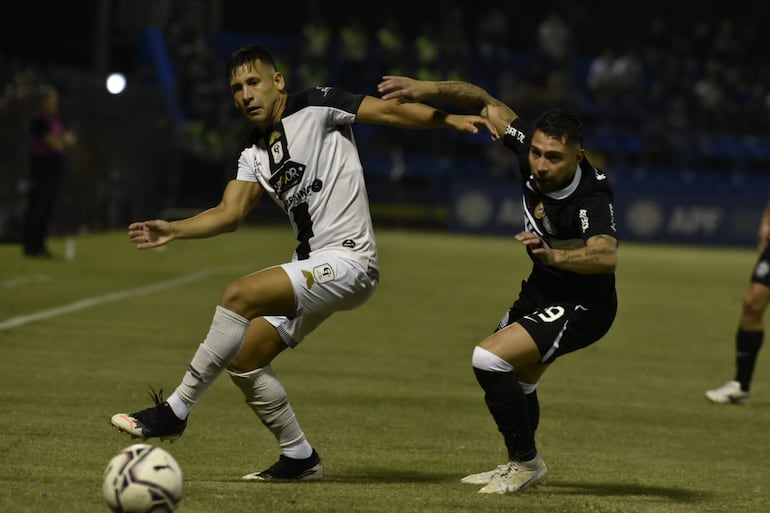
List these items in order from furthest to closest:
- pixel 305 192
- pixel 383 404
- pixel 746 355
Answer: pixel 746 355, pixel 383 404, pixel 305 192

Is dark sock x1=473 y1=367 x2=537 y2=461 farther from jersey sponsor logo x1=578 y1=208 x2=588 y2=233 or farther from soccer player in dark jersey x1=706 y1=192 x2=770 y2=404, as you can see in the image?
soccer player in dark jersey x1=706 y1=192 x2=770 y2=404

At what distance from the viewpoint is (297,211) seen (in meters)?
6.80

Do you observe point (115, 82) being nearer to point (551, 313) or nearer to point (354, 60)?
point (354, 60)

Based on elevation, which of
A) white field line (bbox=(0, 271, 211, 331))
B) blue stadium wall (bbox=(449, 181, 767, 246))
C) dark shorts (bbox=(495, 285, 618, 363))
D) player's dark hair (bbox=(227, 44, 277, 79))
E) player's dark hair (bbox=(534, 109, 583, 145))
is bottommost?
blue stadium wall (bbox=(449, 181, 767, 246))

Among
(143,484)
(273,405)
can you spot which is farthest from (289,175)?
(143,484)

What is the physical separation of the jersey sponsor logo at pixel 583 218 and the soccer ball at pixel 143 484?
223 cm

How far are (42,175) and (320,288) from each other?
14.3 meters

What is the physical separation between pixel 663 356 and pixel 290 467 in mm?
7126

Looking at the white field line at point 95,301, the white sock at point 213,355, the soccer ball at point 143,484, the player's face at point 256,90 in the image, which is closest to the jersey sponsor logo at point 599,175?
the player's face at point 256,90

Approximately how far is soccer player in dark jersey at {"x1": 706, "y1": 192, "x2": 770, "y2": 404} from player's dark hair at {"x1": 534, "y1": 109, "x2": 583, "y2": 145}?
4418mm

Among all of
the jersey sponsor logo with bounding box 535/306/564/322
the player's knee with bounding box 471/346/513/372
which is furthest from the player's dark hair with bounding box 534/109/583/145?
the player's knee with bounding box 471/346/513/372

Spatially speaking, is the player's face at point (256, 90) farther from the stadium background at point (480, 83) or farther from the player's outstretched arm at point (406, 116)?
the stadium background at point (480, 83)

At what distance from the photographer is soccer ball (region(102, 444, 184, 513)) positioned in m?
5.49

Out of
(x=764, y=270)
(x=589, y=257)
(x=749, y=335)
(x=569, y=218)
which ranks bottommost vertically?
(x=749, y=335)
